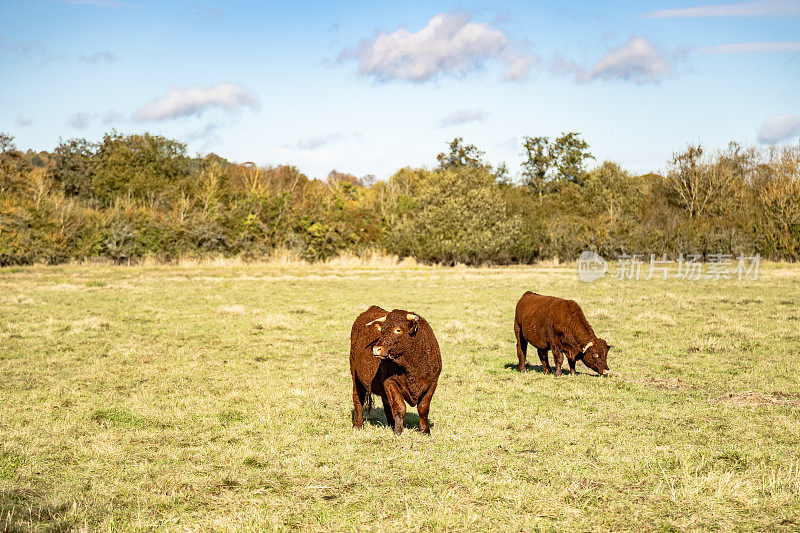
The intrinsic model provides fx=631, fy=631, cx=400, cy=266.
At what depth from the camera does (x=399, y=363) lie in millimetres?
7414

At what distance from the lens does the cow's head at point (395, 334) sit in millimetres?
7137

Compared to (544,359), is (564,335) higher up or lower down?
higher up

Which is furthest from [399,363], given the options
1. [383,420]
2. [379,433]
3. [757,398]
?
[757,398]

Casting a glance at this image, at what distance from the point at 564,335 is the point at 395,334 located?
5.36m

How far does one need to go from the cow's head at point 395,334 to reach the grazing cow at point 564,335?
4.95 m

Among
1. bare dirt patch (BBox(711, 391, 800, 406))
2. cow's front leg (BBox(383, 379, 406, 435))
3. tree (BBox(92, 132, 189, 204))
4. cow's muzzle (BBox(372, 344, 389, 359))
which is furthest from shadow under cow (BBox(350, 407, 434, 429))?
tree (BBox(92, 132, 189, 204))

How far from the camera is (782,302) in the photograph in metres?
23.9

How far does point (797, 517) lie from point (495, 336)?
11389 mm

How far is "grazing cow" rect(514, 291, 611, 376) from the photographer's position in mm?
11578

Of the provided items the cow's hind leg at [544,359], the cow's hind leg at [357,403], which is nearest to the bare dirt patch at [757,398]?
the cow's hind leg at [544,359]

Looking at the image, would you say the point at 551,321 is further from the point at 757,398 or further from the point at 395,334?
the point at 395,334

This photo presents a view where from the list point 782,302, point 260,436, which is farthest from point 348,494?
point 782,302

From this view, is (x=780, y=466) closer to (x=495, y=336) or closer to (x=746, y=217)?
(x=495, y=336)

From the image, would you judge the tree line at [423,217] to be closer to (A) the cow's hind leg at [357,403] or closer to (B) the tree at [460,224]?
(B) the tree at [460,224]
